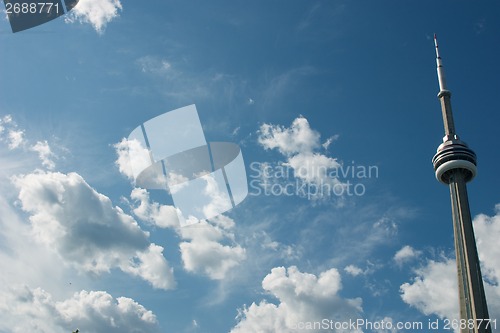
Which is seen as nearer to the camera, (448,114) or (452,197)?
(452,197)

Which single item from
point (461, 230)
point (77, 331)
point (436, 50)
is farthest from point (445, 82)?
point (77, 331)

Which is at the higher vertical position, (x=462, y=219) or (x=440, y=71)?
(x=440, y=71)

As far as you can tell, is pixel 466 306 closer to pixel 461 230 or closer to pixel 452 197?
pixel 461 230

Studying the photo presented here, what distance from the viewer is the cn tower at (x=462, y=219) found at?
114 meters

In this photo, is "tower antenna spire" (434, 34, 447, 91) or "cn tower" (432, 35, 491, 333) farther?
"tower antenna spire" (434, 34, 447, 91)

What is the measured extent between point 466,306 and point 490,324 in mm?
6177

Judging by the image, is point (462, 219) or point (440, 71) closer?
point (462, 219)

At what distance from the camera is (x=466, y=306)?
381 ft

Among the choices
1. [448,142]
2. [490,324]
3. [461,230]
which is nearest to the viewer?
[490,324]

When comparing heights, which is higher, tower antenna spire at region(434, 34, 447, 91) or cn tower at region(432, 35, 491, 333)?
tower antenna spire at region(434, 34, 447, 91)

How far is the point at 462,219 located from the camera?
12394cm

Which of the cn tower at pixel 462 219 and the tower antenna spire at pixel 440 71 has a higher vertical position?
the tower antenna spire at pixel 440 71

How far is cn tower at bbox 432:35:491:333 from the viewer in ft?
373

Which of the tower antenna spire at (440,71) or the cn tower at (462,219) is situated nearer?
the cn tower at (462,219)
